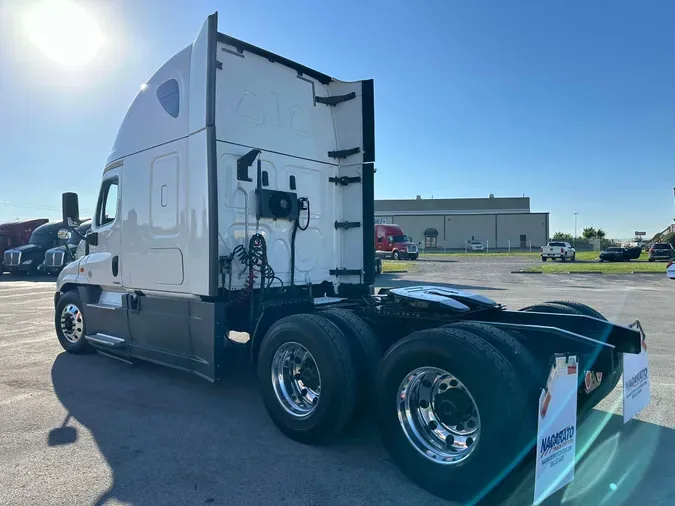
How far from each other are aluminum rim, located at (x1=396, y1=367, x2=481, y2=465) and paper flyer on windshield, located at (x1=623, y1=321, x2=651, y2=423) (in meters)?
1.31

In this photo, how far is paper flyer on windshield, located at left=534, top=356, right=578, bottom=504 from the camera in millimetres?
2807

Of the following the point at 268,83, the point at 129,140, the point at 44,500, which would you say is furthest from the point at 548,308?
the point at 129,140

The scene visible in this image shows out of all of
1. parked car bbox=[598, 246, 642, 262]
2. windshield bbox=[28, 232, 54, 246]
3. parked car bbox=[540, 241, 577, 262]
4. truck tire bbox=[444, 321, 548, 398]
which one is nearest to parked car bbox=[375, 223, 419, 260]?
parked car bbox=[540, 241, 577, 262]

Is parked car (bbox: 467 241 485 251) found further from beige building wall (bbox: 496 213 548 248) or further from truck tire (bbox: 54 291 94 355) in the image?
truck tire (bbox: 54 291 94 355)

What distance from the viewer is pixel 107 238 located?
21.9ft

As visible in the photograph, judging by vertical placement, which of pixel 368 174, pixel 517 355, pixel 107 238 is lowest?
pixel 517 355

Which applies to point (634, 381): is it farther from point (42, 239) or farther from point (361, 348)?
point (42, 239)

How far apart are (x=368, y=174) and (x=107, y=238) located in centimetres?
348

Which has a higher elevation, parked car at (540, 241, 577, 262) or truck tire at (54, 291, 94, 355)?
parked car at (540, 241, 577, 262)

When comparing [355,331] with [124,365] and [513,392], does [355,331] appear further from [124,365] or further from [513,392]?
[124,365]

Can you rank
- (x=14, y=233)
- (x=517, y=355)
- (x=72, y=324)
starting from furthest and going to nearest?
1. (x=14, y=233)
2. (x=72, y=324)
3. (x=517, y=355)

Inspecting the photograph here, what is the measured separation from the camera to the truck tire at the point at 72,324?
722cm

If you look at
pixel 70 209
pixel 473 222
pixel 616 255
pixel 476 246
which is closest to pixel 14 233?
pixel 70 209

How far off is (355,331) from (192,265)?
6.55 feet
